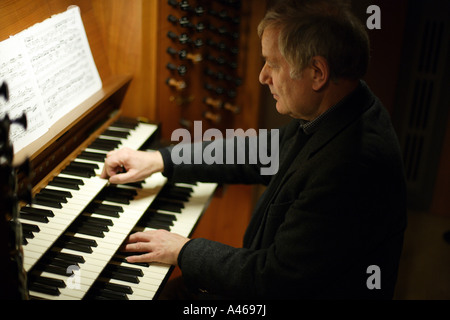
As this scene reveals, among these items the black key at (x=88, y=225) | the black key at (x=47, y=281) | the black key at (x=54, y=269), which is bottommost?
the black key at (x=47, y=281)

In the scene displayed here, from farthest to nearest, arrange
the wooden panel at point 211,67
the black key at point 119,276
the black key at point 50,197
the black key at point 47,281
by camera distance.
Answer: the wooden panel at point 211,67
the black key at point 50,197
the black key at point 119,276
the black key at point 47,281

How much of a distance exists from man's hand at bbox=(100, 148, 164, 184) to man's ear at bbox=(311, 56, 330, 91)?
0.78 meters

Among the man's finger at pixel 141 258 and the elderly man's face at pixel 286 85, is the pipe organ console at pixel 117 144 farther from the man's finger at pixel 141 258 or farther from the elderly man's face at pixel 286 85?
the elderly man's face at pixel 286 85

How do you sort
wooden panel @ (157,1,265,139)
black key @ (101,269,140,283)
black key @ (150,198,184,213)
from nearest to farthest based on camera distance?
1. black key @ (101,269,140,283)
2. black key @ (150,198,184,213)
3. wooden panel @ (157,1,265,139)

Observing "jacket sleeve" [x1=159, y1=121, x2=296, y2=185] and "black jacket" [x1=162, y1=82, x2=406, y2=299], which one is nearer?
"black jacket" [x1=162, y1=82, x2=406, y2=299]

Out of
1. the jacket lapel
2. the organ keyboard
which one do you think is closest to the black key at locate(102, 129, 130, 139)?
the organ keyboard

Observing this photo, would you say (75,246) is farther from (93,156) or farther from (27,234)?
(93,156)

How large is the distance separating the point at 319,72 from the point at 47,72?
102 cm

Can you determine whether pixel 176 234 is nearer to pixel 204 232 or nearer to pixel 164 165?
pixel 164 165

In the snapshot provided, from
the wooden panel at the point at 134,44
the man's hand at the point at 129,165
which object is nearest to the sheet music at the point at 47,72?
the wooden panel at the point at 134,44

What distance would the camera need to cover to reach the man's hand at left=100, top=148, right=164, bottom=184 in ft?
6.22

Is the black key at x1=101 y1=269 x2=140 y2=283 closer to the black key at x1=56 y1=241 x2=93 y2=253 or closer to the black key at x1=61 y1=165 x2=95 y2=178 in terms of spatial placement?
the black key at x1=56 y1=241 x2=93 y2=253

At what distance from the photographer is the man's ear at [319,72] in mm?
1437

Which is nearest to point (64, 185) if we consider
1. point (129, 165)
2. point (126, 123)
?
point (129, 165)
